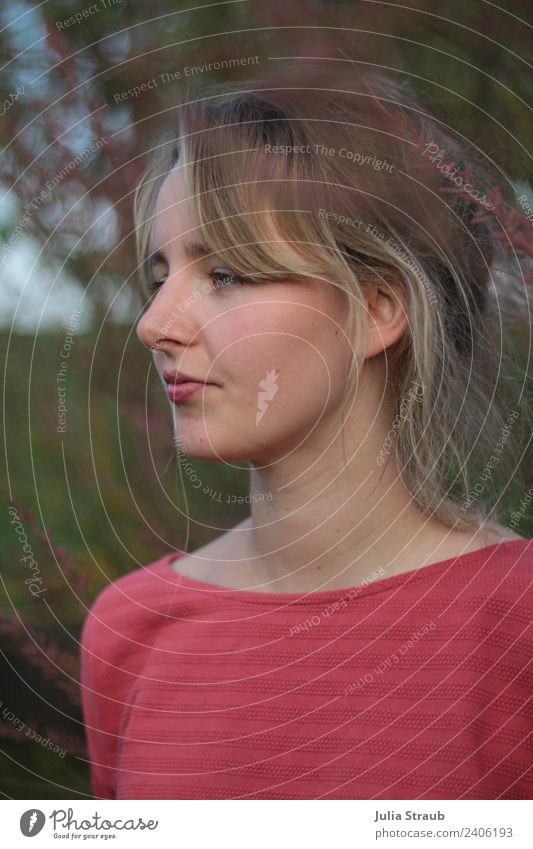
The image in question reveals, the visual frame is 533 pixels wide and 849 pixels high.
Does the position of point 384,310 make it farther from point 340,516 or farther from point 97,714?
point 97,714

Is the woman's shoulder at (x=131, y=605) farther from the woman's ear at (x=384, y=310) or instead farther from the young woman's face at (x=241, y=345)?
Answer: the woman's ear at (x=384, y=310)

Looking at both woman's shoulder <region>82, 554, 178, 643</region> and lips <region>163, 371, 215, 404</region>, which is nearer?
lips <region>163, 371, 215, 404</region>

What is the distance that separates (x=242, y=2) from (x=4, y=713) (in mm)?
931

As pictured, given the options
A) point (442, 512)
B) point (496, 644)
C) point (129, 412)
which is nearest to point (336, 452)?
point (442, 512)

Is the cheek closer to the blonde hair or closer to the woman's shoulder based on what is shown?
the blonde hair

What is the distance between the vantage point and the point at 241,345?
93cm

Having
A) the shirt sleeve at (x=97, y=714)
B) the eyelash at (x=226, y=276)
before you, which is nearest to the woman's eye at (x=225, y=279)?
the eyelash at (x=226, y=276)

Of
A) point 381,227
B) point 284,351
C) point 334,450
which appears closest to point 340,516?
point 334,450

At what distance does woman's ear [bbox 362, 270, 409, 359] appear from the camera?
3.12 feet

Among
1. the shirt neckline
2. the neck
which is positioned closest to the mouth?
the neck

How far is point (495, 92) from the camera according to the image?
118 cm

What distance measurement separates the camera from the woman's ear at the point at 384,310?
95 cm

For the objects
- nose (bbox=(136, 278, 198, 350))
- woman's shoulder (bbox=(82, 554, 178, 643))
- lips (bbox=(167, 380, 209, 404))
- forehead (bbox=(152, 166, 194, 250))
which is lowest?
woman's shoulder (bbox=(82, 554, 178, 643))

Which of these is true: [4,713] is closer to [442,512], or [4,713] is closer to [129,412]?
[129,412]
